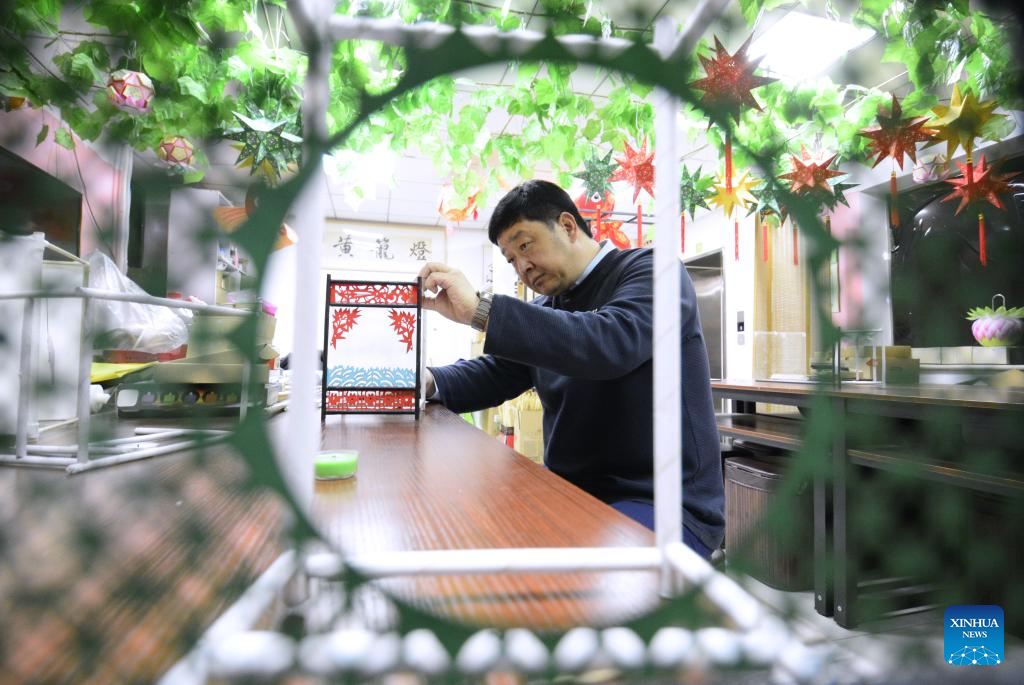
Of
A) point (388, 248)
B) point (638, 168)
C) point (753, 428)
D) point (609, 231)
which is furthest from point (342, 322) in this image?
point (388, 248)

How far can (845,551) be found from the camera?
0.22m

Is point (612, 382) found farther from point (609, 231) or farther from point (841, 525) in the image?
point (609, 231)

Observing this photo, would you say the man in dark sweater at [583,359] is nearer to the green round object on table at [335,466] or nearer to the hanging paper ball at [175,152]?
the green round object on table at [335,466]

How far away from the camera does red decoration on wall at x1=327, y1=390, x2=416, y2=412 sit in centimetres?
110

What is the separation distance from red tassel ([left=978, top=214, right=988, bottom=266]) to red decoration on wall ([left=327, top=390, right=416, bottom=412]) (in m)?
1.00

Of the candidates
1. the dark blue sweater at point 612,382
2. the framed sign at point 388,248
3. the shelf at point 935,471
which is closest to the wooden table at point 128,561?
the shelf at point 935,471

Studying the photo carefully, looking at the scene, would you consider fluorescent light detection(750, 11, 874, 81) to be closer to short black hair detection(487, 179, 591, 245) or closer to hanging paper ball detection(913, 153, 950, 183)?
hanging paper ball detection(913, 153, 950, 183)

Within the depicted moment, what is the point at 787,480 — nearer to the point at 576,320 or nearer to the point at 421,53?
the point at 421,53

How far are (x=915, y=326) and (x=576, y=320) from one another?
0.63m

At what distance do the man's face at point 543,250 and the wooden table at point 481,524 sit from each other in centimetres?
52

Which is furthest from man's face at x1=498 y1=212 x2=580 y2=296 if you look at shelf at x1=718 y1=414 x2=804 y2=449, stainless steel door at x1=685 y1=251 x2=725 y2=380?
stainless steel door at x1=685 y1=251 x2=725 y2=380

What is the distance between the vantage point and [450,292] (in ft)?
3.08

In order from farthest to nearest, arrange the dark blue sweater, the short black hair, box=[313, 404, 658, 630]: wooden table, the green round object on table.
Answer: the short black hair, the dark blue sweater, the green round object on table, box=[313, 404, 658, 630]: wooden table

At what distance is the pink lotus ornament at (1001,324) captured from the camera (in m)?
0.19
